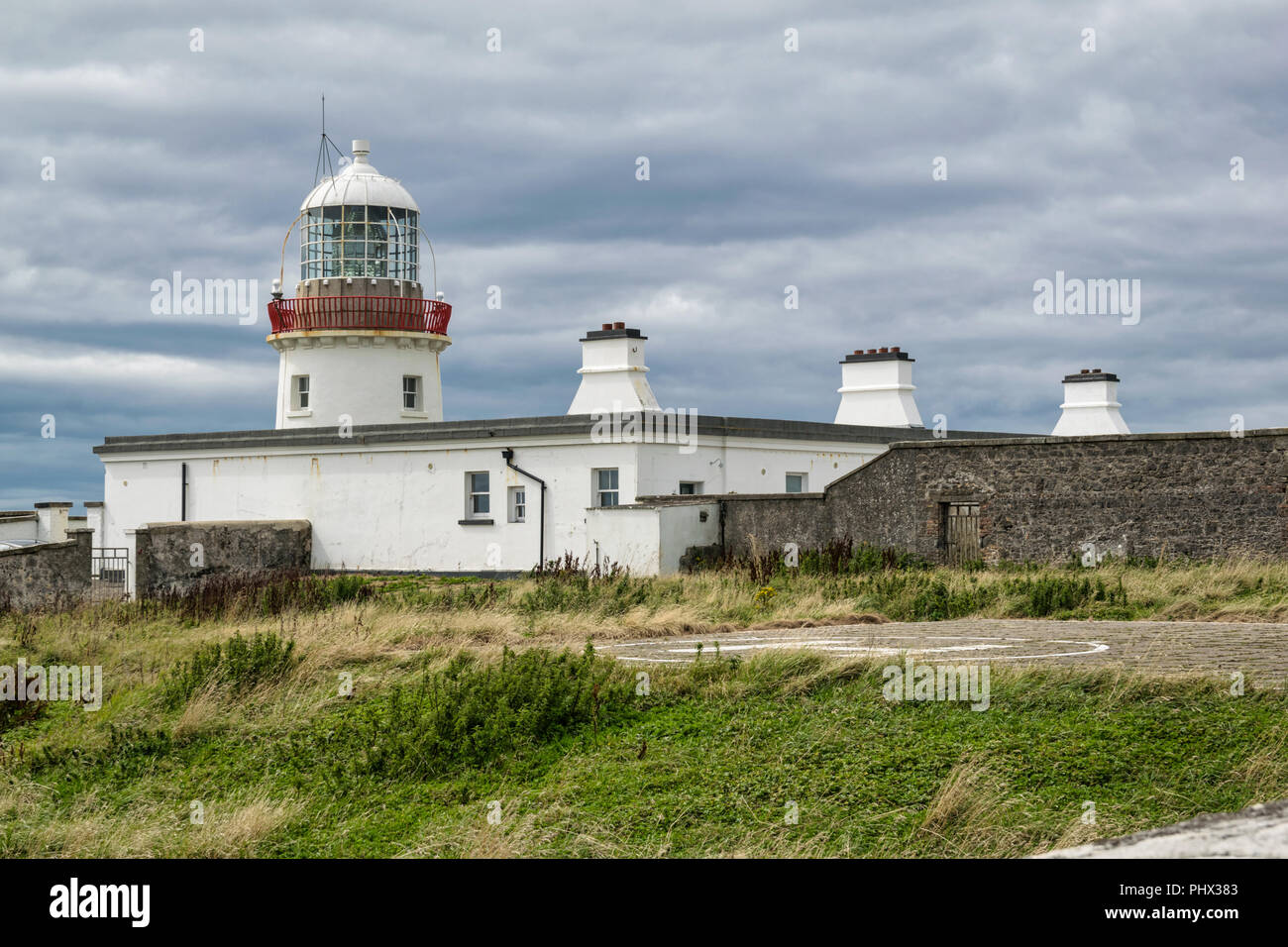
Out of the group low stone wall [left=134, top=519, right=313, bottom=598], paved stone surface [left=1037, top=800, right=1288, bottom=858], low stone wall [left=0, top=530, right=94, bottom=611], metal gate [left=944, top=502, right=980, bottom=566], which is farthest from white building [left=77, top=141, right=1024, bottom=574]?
paved stone surface [left=1037, top=800, right=1288, bottom=858]

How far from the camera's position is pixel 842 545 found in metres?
26.2

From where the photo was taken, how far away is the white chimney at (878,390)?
39781 millimetres

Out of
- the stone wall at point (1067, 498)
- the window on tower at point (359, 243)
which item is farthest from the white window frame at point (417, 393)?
the stone wall at point (1067, 498)

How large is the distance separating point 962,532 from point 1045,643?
39.4 feet

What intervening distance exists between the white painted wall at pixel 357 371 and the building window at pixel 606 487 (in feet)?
22.6

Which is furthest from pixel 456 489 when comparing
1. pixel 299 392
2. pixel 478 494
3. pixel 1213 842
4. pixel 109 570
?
pixel 1213 842

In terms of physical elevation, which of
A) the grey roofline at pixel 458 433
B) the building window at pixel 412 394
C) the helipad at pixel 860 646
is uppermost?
the building window at pixel 412 394

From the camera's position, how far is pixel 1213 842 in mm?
3148

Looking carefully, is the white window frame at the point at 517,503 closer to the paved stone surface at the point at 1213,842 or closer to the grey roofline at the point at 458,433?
the grey roofline at the point at 458,433

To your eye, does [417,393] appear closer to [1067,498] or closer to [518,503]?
[518,503]

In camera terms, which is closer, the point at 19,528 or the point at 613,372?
the point at 613,372

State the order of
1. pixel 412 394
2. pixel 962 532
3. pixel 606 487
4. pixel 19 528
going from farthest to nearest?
pixel 19 528 → pixel 412 394 → pixel 606 487 → pixel 962 532

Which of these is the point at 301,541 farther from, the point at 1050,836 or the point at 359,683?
the point at 1050,836

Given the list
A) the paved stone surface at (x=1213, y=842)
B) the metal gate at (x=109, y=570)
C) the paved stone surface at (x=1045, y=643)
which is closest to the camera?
the paved stone surface at (x=1213, y=842)
